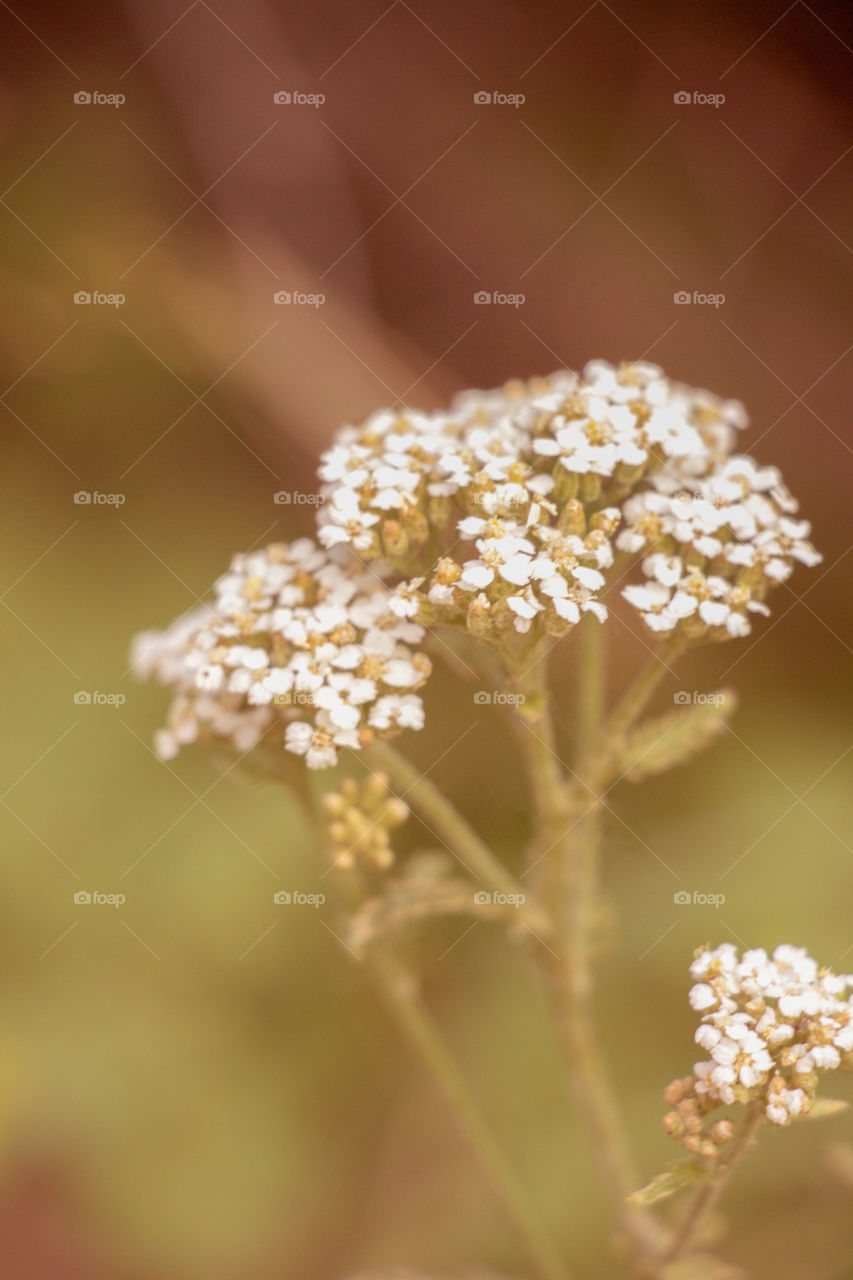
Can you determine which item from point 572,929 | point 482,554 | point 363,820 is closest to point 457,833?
point 363,820

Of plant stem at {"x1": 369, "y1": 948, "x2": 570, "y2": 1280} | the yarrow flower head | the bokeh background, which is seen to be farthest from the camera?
the bokeh background

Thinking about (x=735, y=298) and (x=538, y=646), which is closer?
A: (x=538, y=646)

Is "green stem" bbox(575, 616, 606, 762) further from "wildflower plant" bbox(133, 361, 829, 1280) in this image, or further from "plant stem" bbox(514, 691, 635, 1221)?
"plant stem" bbox(514, 691, 635, 1221)

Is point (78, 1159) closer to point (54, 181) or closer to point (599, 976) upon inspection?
point (599, 976)

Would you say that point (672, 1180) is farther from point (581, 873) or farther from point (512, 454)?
point (512, 454)

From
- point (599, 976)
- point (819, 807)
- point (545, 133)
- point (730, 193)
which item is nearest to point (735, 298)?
point (730, 193)

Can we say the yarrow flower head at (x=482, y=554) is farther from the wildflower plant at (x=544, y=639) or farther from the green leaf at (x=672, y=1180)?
the green leaf at (x=672, y=1180)

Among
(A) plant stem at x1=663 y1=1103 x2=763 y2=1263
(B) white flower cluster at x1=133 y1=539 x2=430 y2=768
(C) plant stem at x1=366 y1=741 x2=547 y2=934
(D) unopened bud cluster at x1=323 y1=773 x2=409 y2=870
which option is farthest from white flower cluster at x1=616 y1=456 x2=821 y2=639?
(A) plant stem at x1=663 y1=1103 x2=763 y2=1263
